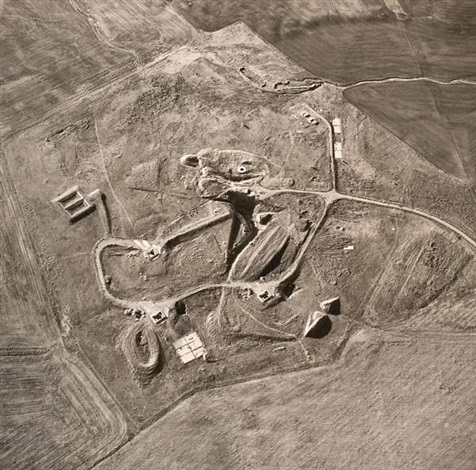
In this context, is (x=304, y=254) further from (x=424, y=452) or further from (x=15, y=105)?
(x=15, y=105)

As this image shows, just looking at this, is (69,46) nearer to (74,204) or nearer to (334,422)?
(74,204)

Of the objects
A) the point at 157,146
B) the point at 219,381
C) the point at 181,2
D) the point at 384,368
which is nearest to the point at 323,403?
the point at 384,368

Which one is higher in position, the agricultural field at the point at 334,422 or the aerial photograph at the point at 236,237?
the aerial photograph at the point at 236,237

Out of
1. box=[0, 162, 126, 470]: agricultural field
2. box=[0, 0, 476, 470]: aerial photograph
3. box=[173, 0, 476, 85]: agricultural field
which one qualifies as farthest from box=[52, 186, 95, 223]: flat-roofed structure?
box=[173, 0, 476, 85]: agricultural field

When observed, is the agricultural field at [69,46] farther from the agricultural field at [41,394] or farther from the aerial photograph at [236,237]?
the agricultural field at [41,394]

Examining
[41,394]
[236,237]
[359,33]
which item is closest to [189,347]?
[236,237]

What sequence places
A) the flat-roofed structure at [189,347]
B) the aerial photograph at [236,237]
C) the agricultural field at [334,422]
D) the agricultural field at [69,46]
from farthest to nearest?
the agricultural field at [69,46] → the flat-roofed structure at [189,347] → the aerial photograph at [236,237] → the agricultural field at [334,422]

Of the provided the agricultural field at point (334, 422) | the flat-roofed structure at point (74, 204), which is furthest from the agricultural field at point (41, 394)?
the flat-roofed structure at point (74, 204)

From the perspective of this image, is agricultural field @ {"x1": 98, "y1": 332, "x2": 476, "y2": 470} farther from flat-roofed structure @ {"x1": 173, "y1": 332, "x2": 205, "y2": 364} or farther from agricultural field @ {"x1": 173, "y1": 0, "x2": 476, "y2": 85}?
agricultural field @ {"x1": 173, "y1": 0, "x2": 476, "y2": 85}
